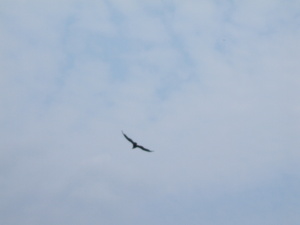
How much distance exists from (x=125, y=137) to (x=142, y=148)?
325 cm

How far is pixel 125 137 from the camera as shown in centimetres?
6116

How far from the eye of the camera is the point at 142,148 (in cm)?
6275
